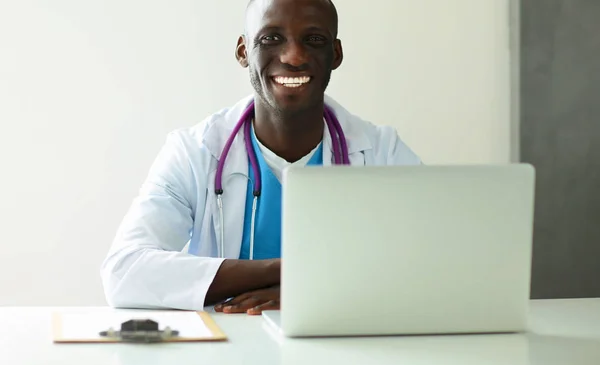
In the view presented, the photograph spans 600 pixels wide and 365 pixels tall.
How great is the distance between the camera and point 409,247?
4.13ft

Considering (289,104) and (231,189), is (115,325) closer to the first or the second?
(231,189)

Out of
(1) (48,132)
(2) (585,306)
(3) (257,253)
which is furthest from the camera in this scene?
(1) (48,132)

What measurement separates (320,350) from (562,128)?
7.13 feet

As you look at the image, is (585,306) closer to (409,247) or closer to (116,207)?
(409,247)

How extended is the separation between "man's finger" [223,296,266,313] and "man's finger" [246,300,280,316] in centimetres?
2

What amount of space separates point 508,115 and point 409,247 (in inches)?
81.5

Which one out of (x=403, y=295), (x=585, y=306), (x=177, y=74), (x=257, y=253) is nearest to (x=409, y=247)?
(x=403, y=295)

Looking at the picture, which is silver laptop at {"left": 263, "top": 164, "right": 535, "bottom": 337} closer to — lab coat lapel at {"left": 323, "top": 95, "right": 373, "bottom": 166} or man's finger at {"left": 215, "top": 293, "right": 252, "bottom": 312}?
man's finger at {"left": 215, "top": 293, "right": 252, "bottom": 312}

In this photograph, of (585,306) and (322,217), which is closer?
(322,217)

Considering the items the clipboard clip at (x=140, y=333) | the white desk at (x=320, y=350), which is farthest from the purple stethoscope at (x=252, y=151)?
the clipboard clip at (x=140, y=333)

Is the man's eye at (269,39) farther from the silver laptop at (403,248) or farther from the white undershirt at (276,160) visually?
the silver laptop at (403,248)

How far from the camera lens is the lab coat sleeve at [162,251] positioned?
169 centimetres

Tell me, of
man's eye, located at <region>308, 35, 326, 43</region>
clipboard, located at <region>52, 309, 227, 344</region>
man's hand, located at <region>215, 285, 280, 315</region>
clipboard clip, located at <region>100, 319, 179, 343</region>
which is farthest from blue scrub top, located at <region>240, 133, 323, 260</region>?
clipboard clip, located at <region>100, 319, 179, 343</region>

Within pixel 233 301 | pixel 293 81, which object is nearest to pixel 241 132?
pixel 293 81
